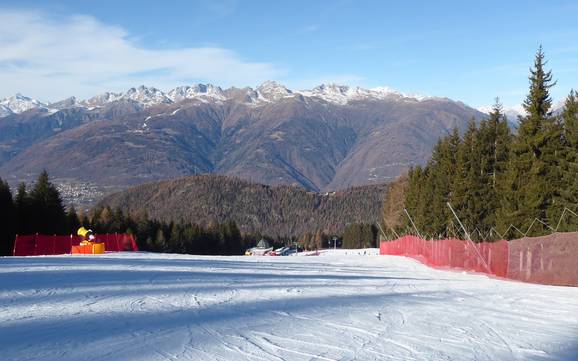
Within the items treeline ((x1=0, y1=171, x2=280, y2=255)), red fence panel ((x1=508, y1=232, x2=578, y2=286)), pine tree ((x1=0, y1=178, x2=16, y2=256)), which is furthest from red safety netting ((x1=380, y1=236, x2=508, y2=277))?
treeline ((x1=0, y1=171, x2=280, y2=255))

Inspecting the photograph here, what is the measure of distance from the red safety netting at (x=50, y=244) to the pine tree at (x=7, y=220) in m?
9.47

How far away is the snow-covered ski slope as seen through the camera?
363 inches

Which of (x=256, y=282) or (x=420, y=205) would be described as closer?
(x=256, y=282)

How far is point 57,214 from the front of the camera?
237 ft

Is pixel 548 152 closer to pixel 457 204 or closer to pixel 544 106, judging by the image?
pixel 544 106

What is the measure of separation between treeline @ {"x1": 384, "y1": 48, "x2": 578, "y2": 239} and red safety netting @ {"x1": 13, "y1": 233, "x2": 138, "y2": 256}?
1101 inches

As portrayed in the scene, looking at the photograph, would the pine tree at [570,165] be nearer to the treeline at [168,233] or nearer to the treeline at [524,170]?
the treeline at [524,170]

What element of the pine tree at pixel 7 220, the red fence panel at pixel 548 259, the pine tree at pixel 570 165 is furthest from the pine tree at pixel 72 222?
the red fence panel at pixel 548 259

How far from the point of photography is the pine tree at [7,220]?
197 feet

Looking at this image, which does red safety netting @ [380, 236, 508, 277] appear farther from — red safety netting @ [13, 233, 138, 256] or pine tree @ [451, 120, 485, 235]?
red safety netting @ [13, 233, 138, 256]

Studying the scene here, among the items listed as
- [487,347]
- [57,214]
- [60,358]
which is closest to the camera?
[60,358]

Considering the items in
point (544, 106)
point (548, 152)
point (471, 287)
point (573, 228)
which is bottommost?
point (471, 287)

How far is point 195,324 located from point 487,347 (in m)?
4.66

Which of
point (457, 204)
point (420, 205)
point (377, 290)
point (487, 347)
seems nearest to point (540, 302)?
point (377, 290)
